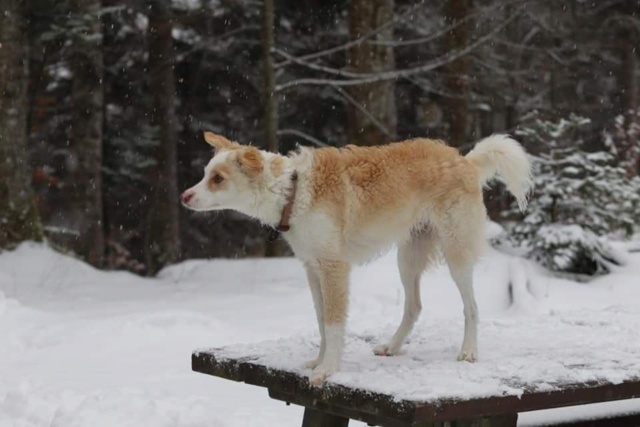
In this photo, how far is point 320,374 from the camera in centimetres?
393

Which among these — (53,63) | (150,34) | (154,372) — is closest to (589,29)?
(150,34)

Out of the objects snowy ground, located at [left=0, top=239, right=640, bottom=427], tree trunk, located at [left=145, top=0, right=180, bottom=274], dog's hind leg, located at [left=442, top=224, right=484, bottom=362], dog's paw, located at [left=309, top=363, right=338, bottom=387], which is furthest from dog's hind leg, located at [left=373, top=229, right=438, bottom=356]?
tree trunk, located at [left=145, top=0, right=180, bottom=274]

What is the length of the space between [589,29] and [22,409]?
1616 centimetres

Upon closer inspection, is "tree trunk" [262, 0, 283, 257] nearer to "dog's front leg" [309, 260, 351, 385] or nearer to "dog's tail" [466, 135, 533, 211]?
"dog's tail" [466, 135, 533, 211]

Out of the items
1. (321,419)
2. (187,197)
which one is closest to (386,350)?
(321,419)

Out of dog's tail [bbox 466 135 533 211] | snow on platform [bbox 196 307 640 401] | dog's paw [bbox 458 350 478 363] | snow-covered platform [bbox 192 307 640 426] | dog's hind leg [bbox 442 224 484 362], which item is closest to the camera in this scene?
snow-covered platform [bbox 192 307 640 426]

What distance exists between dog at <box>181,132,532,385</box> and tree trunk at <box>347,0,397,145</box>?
7612mm

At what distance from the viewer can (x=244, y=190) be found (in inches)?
166

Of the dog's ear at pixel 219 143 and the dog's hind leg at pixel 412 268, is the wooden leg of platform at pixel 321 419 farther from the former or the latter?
the dog's ear at pixel 219 143

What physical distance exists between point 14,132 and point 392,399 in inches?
378

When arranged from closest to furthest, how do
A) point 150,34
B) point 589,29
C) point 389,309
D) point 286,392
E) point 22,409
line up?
point 286,392 < point 22,409 < point 389,309 < point 150,34 < point 589,29

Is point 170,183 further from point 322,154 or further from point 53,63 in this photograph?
point 322,154

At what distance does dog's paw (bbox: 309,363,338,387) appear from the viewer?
12.8 feet

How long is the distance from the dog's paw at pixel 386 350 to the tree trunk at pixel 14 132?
26.1 feet
